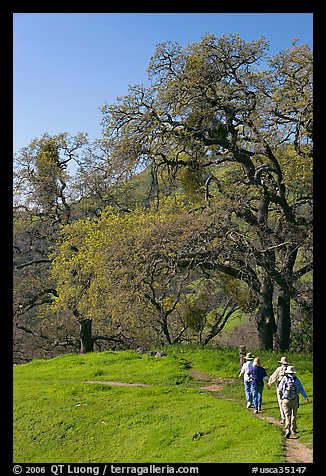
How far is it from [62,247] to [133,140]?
11506 millimetres

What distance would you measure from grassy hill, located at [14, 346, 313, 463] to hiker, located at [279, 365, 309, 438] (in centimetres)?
31

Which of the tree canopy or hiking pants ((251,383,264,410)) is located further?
the tree canopy

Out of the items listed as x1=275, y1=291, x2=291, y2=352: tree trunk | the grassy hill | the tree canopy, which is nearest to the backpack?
the grassy hill

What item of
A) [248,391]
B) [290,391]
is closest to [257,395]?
[248,391]

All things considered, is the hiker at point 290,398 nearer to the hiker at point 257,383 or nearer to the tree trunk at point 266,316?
the hiker at point 257,383

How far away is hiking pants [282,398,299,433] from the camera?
1449 centimetres

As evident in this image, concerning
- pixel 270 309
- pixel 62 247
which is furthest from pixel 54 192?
pixel 270 309

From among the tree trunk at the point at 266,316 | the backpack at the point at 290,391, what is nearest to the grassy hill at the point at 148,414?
the backpack at the point at 290,391

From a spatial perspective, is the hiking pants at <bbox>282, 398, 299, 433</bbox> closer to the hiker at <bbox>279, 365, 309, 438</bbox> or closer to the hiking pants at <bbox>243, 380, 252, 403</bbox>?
the hiker at <bbox>279, 365, 309, 438</bbox>

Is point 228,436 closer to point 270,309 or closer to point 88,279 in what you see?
point 270,309

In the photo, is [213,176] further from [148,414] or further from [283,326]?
[148,414]

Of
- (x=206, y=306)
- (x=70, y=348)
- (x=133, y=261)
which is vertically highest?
(x=133, y=261)

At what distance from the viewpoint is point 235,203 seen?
23375 millimetres
